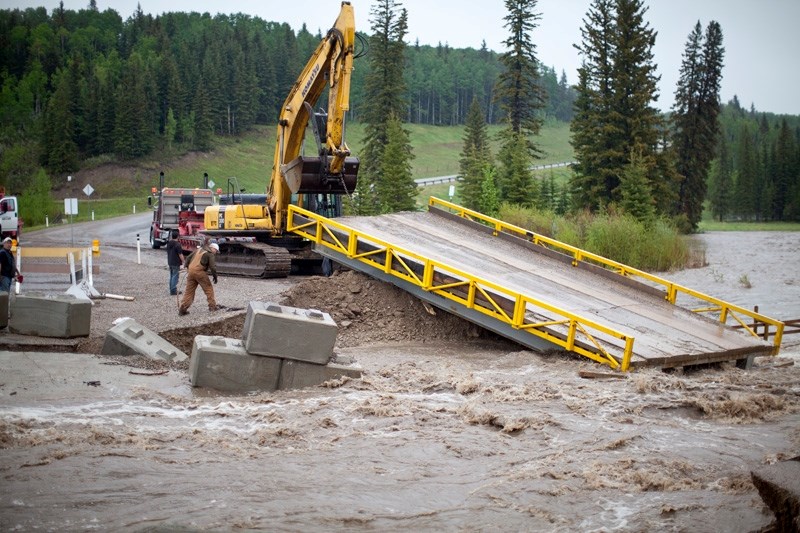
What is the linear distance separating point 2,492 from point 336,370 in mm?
5715

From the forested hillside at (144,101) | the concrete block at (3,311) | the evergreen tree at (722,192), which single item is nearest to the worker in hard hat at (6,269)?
the concrete block at (3,311)

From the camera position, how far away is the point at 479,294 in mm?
16469

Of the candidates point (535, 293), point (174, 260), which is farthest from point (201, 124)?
point (535, 293)

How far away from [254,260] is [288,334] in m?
13.9

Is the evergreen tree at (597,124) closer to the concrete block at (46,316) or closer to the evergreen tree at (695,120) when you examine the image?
the evergreen tree at (695,120)

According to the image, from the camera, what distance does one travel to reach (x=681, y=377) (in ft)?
47.7

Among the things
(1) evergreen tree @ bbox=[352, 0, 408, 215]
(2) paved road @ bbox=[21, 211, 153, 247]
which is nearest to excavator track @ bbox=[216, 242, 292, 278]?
(2) paved road @ bbox=[21, 211, 153, 247]

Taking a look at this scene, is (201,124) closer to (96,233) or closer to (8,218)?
(96,233)

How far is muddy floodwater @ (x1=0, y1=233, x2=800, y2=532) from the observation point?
8602 mm

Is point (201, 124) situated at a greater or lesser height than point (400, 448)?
greater

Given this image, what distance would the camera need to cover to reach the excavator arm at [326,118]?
23.6 m

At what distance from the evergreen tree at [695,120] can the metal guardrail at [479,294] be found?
164 feet

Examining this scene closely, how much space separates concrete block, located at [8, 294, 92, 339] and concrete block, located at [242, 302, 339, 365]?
4048mm

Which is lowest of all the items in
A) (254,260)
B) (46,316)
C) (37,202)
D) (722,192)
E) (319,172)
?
(37,202)
